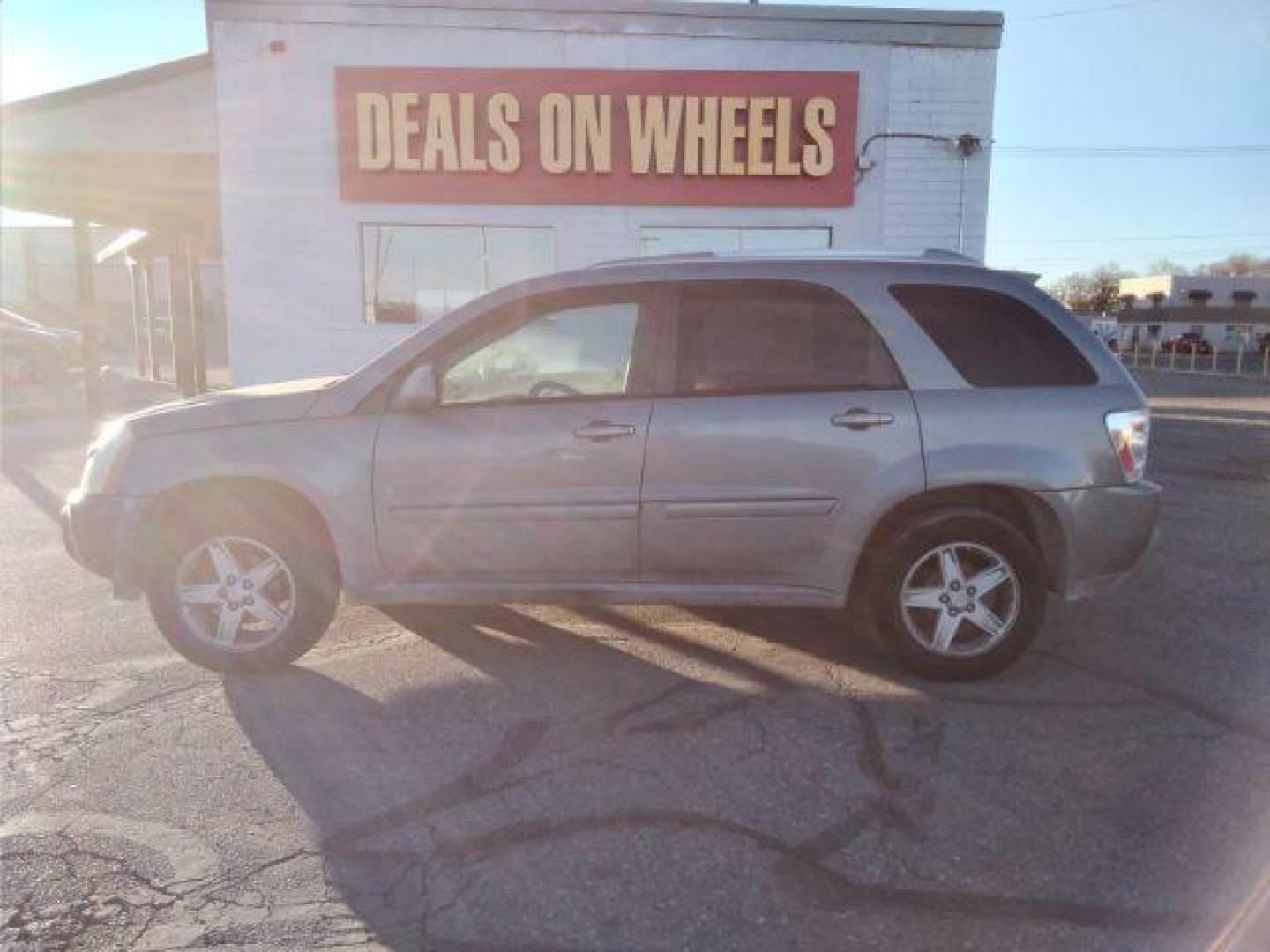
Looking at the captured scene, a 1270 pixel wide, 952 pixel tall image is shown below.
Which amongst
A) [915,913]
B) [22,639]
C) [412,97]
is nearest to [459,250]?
[412,97]

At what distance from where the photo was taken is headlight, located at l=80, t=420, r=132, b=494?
4176 millimetres

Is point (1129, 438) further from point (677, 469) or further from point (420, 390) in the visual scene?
point (420, 390)

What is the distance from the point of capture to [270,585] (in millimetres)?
4262

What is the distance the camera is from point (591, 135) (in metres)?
10.5

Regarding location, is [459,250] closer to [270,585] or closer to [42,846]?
[270,585]

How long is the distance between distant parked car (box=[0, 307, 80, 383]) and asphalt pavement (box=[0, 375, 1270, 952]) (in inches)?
637

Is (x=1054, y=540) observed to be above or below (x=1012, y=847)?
above

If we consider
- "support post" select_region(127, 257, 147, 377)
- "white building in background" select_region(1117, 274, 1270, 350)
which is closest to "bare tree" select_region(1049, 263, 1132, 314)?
"white building in background" select_region(1117, 274, 1270, 350)

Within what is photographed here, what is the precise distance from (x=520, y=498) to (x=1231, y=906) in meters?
2.83

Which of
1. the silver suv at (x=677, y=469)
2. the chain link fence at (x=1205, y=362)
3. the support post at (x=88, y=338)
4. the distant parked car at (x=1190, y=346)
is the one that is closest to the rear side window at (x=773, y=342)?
the silver suv at (x=677, y=469)

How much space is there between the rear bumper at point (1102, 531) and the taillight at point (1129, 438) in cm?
8

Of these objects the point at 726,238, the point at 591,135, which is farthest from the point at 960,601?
the point at 591,135

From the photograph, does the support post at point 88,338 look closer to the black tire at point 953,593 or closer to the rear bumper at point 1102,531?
the black tire at point 953,593

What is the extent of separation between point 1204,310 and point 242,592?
76859 mm
